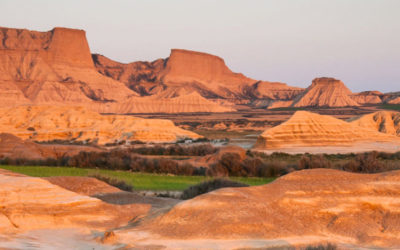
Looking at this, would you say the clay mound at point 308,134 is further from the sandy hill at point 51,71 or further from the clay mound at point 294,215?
the sandy hill at point 51,71

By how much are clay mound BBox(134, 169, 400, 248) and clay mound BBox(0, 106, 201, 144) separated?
3953 centimetres

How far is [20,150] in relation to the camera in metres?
28.6

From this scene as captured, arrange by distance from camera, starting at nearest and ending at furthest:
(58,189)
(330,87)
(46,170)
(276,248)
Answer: (276,248), (58,189), (46,170), (330,87)

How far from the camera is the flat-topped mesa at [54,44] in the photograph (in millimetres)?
139250

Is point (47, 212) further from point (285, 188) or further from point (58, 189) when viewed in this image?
point (285, 188)

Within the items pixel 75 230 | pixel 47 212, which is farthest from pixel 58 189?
pixel 75 230

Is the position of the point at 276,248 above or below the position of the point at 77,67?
below

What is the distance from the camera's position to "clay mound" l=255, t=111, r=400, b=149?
3797 cm

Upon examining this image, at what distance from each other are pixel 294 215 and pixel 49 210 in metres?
4.53

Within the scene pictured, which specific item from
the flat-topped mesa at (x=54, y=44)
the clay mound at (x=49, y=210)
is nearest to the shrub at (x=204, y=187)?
the clay mound at (x=49, y=210)

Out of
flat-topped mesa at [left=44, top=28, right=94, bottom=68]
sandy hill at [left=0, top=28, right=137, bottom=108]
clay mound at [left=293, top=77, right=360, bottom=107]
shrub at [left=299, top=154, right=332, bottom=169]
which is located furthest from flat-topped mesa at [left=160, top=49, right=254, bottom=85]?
shrub at [left=299, top=154, right=332, bottom=169]

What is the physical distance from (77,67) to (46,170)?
5173 inches

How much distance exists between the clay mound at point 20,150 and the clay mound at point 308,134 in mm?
16613

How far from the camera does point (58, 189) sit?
10109 millimetres
